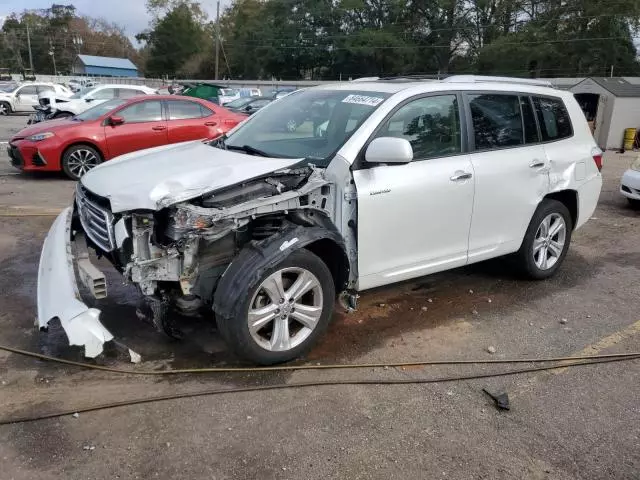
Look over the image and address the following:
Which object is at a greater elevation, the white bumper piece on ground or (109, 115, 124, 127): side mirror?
(109, 115, 124, 127): side mirror

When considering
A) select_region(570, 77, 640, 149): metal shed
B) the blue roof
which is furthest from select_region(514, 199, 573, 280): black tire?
the blue roof

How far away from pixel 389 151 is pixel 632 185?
6.81m

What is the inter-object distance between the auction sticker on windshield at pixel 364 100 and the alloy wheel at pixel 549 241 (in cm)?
211

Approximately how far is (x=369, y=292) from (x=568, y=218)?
2155 millimetres

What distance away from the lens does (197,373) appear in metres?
3.65

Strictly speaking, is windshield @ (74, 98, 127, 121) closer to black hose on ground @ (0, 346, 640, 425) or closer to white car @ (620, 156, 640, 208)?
black hose on ground @ (0, 346, 640, 425)

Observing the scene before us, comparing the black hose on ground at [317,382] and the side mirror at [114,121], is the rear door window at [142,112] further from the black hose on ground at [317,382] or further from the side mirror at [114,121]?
the black hose on ground at [317,382]

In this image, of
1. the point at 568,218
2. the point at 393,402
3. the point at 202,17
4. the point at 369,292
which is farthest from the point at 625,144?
the point at 202,17

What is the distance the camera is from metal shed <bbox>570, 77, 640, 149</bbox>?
19094 millimetres

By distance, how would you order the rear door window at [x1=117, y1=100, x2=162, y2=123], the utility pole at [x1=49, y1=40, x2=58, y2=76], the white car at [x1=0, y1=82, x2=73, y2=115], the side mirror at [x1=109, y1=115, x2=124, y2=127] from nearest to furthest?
the side mirror at [x1=109, y1=115, x2=124, y2=127] → the rear door window at [x1=117, y1=100, x2=162, y2=123] → the white car at [x1=0, y1=82, x2=73, y2=115] → the utility pole at [x1=49, y1=40, x2=58, y2=76]

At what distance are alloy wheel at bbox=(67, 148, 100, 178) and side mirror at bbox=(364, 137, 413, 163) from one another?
7.60 meters

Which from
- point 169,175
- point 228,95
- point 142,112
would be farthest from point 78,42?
point 169,175

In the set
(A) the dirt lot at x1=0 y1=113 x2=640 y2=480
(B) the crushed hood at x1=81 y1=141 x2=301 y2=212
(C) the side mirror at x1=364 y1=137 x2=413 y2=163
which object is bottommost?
(A) the dirt lot at x1=0 y1=113 x2=640 y2=480

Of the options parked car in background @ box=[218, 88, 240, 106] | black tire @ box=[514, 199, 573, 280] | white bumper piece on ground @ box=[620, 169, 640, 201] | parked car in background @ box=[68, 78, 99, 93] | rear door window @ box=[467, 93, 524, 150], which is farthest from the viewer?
parked car in background @ box=[68, 78, 99, 93]
